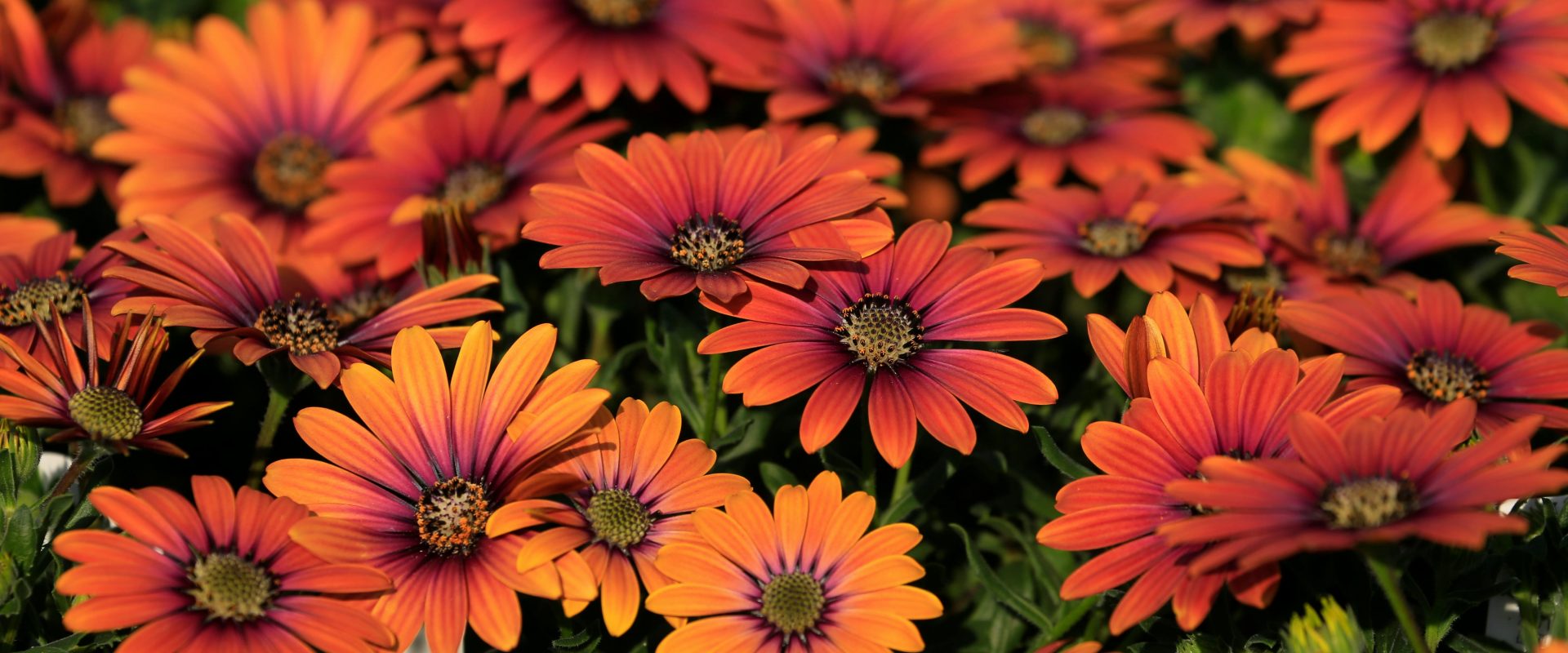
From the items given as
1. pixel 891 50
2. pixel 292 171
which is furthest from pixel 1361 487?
pixel 292 171

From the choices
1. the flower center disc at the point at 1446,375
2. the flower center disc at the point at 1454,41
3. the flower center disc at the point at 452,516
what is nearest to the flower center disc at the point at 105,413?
the flower center disc at the point at 452,516

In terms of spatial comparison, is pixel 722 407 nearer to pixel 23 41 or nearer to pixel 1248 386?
pixel 1248 386

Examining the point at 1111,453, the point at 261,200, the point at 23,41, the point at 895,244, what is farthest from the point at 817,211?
the point at 23,41

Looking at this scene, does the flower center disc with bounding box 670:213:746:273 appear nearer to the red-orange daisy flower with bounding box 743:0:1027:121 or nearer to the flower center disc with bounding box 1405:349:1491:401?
the red-orange daisy flower with bounding box 743:0:1027:121

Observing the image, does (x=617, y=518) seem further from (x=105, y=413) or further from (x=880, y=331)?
(x=105, y=413)

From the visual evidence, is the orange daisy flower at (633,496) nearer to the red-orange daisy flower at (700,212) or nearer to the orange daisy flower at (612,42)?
the red-orange daisy flower at (700,212)

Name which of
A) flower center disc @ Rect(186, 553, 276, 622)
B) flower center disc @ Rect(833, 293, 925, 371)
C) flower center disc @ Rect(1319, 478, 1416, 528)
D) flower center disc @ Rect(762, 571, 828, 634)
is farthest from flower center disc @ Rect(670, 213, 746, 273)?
flower center disc @ Rect(1319, 478, 1416, 528)
